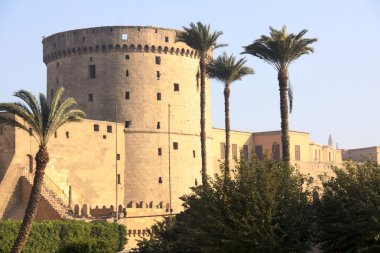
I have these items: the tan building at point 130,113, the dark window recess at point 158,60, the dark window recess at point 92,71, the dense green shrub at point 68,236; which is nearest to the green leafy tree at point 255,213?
the dense green shrub at point 68,236

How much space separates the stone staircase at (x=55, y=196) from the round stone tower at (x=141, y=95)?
787 centimetres

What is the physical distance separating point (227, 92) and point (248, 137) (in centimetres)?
3205

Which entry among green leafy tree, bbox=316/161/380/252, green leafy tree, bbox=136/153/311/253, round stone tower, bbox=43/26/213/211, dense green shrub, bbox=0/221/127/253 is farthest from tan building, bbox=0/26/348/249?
green leafy tree, bbox=316/161/380/252

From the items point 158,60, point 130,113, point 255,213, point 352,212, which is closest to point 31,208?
point 255,213

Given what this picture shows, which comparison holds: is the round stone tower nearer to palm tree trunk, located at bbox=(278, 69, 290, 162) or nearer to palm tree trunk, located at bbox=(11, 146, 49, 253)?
palm tree trunk, located at bbox=(278, 69, 290, 162)

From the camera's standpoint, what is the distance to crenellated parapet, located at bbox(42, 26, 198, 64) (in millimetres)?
59000

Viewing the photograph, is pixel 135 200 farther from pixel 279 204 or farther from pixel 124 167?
pixel 279 204

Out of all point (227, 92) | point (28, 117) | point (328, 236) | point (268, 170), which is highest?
point (227, 92)

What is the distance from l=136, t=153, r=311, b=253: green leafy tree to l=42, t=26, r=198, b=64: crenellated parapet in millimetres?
31782

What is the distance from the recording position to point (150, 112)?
58844mm

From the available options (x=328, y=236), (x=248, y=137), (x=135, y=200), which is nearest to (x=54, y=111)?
(x=328, y=236)

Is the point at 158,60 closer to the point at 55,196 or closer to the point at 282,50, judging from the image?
the point at 55,196

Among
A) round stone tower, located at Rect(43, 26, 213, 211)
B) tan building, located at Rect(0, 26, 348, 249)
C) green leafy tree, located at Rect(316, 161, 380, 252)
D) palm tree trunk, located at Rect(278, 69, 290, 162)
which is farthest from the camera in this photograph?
round stone tower, located at Rect(43, 26, 213, 211)

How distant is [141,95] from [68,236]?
19095mm
